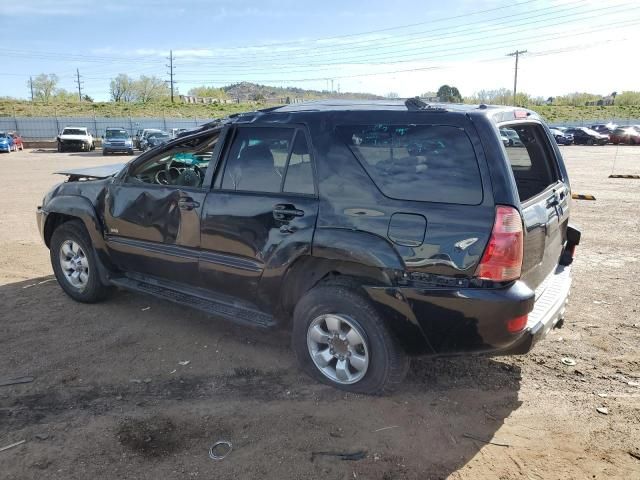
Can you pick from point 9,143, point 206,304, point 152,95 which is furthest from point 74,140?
point 152,95

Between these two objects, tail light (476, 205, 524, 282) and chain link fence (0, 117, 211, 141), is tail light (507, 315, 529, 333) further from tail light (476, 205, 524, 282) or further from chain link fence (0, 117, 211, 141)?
chain link fence (0, 117, 211, 141)

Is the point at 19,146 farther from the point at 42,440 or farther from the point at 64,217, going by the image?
the point at 42,440

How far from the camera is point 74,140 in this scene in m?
34.8

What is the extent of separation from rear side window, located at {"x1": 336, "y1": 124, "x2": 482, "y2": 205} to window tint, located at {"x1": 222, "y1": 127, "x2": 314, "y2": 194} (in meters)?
0.37

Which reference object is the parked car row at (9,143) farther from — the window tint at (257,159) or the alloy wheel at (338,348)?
the alloy wheel at (338,348)

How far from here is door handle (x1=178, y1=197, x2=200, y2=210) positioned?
397 cm

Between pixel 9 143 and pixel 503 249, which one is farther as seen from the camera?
pixel 9 143

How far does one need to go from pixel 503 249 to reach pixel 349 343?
44.6 inches

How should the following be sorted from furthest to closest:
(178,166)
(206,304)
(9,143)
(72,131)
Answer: (72,131) < (9,143) < (178,166) < (206,304)

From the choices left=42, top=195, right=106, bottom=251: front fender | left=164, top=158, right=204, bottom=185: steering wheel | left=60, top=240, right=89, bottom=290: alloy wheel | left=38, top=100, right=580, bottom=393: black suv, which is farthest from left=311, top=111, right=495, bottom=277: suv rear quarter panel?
left=60, top=240, right=89, bottom=290: alloy wheel

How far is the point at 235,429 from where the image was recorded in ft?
10.0

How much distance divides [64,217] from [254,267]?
8.35 feet

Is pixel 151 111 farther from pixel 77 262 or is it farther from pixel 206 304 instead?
pixel 206 304

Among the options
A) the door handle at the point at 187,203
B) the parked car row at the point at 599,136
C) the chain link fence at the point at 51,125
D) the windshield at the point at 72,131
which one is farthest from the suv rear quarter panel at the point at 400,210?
the chain link fence at the point at 51,125
